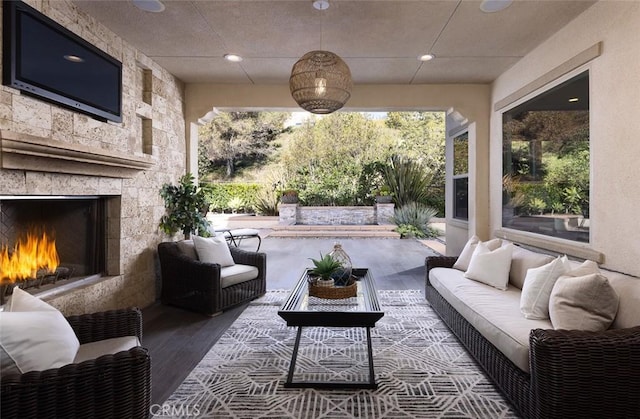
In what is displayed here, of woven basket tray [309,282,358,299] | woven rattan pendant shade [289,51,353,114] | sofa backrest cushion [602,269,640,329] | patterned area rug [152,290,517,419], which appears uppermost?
woven rattan pendant shade [289,51,353,114]

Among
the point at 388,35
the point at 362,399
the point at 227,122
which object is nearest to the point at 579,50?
the point at 388,35

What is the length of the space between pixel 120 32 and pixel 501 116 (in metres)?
4.38

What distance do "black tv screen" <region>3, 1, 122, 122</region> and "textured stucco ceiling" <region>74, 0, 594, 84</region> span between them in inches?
15.0

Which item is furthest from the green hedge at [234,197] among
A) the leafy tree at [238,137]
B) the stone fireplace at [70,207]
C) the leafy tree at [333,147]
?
the stone fireplace at [70,207]

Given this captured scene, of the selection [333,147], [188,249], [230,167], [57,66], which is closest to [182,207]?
[188,249]

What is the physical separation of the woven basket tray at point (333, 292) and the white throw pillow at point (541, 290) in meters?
1.18

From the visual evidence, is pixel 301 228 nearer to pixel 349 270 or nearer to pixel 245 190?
pixel 245 190

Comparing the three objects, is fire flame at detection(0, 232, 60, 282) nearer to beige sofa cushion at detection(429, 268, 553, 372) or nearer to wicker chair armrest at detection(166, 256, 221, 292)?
wicker chair armrest at detection(166, 256, 221, 292)

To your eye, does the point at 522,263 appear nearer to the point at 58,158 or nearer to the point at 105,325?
the point at 105,325

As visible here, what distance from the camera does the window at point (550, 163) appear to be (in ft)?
10.7

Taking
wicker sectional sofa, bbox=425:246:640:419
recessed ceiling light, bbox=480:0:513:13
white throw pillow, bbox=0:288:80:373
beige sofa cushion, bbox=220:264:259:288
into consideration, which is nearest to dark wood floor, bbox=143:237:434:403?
beige sofa cushion, bbox=220:264:259:288

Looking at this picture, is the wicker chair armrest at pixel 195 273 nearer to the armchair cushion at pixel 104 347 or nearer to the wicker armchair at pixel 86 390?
the armchair cushion at pixel 104 347

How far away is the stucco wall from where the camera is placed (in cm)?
263

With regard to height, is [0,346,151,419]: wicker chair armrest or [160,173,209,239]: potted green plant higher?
[160,173,209,239]: potted green plant
